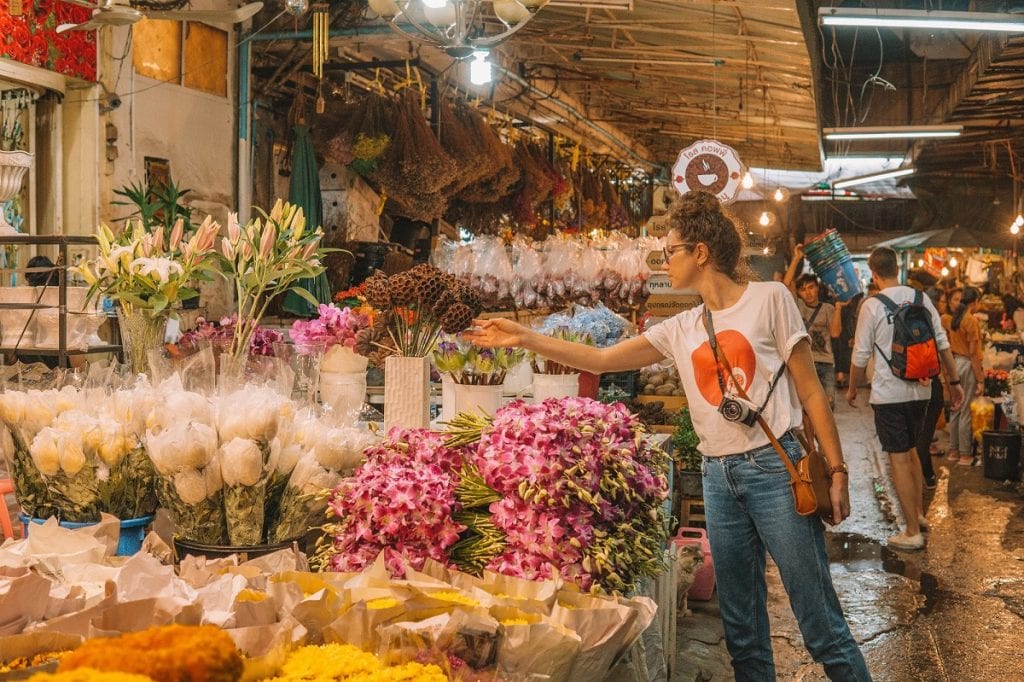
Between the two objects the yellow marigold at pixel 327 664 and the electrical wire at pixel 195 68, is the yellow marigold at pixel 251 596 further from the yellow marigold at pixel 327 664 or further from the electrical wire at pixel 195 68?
the electrical wire at pixel 195 68

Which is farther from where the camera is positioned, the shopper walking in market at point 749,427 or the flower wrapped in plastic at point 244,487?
the shopper walking in market at point 749,427

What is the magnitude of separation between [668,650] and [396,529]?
2035 millimetres

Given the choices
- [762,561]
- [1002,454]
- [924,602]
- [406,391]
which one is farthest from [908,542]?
[406,391]

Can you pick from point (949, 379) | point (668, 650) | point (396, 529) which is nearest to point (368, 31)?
point (949, 379)

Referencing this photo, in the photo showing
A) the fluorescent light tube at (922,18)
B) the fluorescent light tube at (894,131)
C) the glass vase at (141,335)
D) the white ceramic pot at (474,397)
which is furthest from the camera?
the fluorescent light tube at (894,131)

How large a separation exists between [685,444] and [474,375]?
2.83 metres

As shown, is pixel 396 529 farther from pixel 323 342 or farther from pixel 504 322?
pixel 323 342

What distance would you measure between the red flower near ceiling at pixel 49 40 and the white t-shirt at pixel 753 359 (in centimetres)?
537

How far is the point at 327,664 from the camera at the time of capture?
193 centimetres

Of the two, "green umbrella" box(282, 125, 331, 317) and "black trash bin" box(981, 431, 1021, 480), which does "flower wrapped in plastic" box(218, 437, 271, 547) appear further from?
"black trash bin" box(981, 431, 1021, 480)

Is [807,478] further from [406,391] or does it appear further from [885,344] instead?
→ [885,344]

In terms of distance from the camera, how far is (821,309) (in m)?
11.6

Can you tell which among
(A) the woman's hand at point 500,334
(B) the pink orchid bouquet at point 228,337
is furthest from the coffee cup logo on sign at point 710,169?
(A) the woman's hand at point 500,334

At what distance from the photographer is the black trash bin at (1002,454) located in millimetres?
9992
